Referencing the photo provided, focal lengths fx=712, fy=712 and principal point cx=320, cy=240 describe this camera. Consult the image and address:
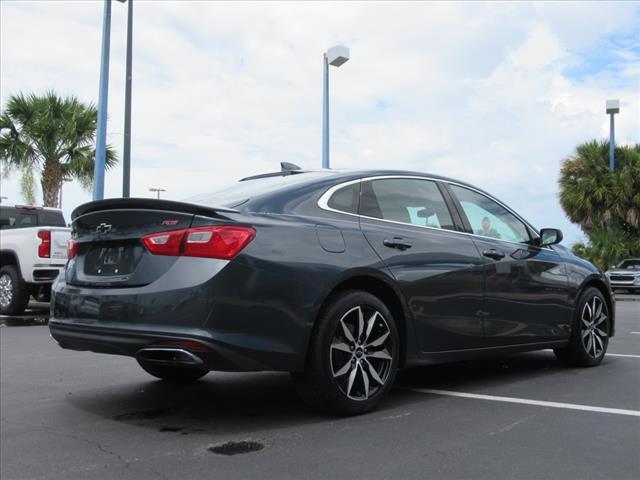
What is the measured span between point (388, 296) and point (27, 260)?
854cm

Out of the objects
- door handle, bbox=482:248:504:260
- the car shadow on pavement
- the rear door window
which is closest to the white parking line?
the car shadow on pavement

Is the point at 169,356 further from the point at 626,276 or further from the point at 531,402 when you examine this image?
the point at 626,276

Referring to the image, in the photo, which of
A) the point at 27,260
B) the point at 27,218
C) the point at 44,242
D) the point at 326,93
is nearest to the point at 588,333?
the point at 44,242

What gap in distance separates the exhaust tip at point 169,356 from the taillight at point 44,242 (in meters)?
8.16

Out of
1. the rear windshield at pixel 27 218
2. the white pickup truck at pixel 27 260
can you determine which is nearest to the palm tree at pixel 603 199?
the rear windshield at pixel 27 218

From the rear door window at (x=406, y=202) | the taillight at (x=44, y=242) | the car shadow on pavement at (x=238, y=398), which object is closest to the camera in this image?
the car shadow on pavement at (x=238, y=398)

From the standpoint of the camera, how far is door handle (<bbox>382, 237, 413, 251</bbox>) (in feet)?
15.1

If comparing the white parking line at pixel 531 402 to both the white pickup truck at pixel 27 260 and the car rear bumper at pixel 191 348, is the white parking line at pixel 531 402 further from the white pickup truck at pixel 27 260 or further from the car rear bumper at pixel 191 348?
the white pickup truck at pixel 27 260

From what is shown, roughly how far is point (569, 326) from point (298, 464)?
137 inches

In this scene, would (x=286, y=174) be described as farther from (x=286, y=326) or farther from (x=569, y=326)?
(x=569, y=326)

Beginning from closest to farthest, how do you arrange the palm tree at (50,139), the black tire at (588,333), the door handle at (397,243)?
1. the door handle at (397,243)
2. the black tire at (588,333)
3. the palm tree at (50,139)

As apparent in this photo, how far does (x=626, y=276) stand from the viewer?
968 inches

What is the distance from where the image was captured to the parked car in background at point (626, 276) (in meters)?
24.3

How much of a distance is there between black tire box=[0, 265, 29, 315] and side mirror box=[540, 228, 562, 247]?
877 centimetres
